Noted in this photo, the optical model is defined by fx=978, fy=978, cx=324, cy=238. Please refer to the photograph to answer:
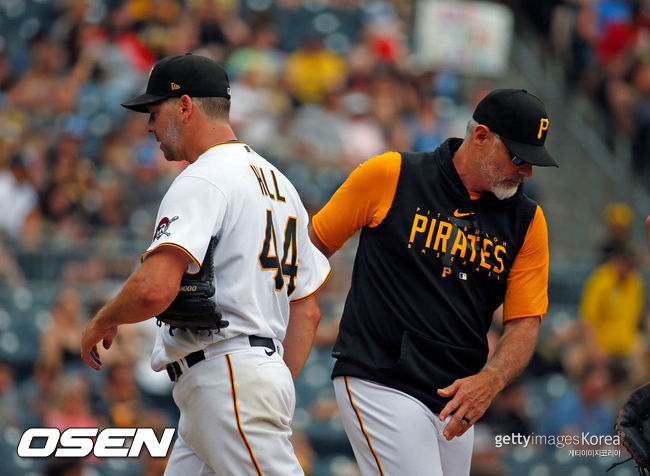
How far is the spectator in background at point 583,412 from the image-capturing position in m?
8.12

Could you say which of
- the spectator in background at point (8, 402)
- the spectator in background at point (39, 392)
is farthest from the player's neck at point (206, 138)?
the spectator in background at point (8, 402)

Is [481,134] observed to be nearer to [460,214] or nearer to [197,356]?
[460,214]

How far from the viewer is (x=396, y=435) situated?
147 inches

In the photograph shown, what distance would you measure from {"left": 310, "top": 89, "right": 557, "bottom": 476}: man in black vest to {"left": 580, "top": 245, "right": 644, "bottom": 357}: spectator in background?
5.34 m

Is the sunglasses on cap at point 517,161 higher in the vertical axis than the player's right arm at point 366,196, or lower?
higher

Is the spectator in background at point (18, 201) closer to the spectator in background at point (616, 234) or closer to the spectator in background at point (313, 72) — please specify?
the spectator in background at point (313, 72)

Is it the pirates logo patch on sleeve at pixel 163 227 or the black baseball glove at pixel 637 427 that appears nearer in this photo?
the pirates logo patch on sleeve at pixel 163 227

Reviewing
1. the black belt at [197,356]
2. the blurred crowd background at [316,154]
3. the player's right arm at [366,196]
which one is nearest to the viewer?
the black belt at [197,356]

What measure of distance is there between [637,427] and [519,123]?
48.6 inches

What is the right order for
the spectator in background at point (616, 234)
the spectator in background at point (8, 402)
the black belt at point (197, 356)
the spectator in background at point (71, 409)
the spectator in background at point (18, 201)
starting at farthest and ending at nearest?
the spectator in background at point (616, 234) → the spectator in background at point (18, 201) → the spectator in background at point (8, 402) → the spectator in background at point (71, 409) → the black belt at point (197, 356)

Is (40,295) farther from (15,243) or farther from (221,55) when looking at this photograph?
(221,55)

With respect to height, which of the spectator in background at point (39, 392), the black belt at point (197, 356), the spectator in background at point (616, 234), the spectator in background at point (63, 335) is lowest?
the spectator in background at point (616, 234)

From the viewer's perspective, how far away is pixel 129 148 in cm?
903

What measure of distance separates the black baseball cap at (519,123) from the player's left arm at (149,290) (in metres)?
1.36
